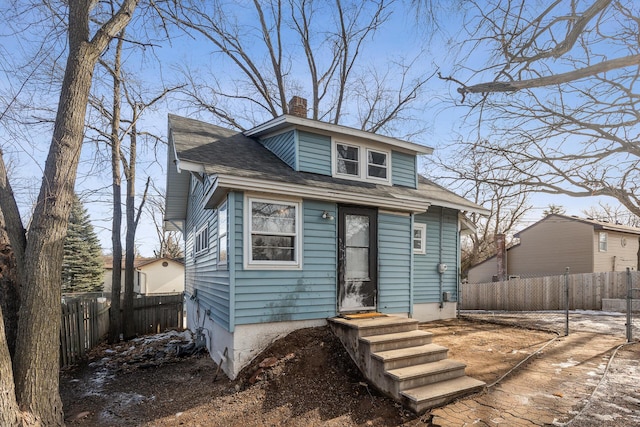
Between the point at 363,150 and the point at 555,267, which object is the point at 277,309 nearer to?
the point at 363,150

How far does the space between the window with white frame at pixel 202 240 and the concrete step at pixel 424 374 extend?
5.50 meters

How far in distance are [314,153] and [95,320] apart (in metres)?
8.12

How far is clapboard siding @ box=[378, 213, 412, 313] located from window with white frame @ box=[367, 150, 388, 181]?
1.44 meters

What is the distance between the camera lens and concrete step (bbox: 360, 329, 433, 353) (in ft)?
18.5

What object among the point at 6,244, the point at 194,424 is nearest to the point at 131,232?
the point at 6,244

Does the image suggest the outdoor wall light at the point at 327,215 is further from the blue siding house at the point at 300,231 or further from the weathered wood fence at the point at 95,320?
the weathered wood fence at the point at 95,320

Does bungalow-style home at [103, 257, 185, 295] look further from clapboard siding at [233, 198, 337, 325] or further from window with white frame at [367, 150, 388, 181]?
clapboard siding at [233, 198, 337, 325]

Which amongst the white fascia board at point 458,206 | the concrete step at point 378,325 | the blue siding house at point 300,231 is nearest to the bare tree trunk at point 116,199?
the blue siding house at point 300,231

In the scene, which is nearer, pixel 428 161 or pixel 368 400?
pixel 368 400

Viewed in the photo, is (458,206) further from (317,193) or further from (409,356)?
(409,356)

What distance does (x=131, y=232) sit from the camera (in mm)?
13539

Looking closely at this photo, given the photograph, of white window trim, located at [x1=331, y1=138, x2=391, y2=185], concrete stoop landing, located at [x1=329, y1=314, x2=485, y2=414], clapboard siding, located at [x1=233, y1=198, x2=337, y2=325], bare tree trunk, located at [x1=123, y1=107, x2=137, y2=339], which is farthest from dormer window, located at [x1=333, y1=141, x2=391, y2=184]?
bare tree trunk, located at [x1=123, y1=107, x2=137, y2=339]

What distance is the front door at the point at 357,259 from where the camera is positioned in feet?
24.1

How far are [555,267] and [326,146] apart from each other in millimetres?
18981
